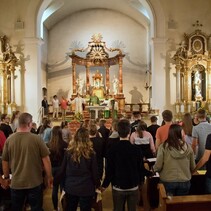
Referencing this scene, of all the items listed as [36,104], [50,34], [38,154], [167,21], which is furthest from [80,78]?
[38,154]

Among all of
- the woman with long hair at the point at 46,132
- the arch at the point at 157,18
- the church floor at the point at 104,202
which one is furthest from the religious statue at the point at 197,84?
the woman with long hair at the point at 46,132

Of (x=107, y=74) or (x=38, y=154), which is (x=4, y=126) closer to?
(x=38, y=154)


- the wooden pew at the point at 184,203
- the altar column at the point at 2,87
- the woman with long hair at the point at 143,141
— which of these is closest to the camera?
the wooden pew at the point at 184,203

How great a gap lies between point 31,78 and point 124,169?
44.5ft

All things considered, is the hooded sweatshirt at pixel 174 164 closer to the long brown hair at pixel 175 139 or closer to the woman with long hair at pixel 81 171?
the long brown hair at pixel 175 139

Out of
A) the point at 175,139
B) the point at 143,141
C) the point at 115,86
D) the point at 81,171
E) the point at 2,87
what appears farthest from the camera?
the point at 115,86

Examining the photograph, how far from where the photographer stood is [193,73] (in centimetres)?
1644

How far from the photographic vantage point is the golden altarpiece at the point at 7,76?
1591 centimetres

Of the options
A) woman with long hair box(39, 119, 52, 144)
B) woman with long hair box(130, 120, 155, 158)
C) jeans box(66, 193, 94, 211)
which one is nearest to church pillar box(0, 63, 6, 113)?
woman with long hair box(39, 119, 52, 144)

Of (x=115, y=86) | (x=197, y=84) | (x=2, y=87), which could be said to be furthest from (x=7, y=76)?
(x=197, y=84)

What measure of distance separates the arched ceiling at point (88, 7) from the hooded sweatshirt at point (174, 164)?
16626 millimetres

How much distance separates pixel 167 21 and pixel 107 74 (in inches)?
287

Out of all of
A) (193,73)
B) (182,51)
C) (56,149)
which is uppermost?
(182,51)

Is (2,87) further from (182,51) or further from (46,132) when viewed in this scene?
(46,132)
